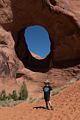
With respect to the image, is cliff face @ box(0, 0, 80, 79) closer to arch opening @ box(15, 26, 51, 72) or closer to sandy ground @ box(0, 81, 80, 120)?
arch opening @ box(15, 26, 51, 72)

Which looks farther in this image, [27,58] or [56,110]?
[27,58]

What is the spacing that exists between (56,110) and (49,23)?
2427 cm

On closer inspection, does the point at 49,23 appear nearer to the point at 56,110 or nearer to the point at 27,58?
the point at 27,58

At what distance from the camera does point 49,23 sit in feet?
123

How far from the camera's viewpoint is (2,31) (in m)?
36.3

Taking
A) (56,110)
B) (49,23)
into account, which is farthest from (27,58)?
(56,110)

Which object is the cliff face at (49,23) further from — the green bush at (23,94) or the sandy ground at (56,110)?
the sandy ground at (56,110)

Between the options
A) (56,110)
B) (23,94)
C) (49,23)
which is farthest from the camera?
(49,23)

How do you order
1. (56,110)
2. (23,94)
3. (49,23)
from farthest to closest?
(49,23) < (23,94) < (56,110)

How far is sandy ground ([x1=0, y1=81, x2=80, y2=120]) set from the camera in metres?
12.9

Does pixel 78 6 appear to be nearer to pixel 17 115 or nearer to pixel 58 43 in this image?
pixel 58 43

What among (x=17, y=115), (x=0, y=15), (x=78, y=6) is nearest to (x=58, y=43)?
(x=78, y=6)

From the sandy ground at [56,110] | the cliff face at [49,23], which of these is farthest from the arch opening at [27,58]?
the sandy ground at [56,110]

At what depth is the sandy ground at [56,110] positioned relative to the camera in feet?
42.4
